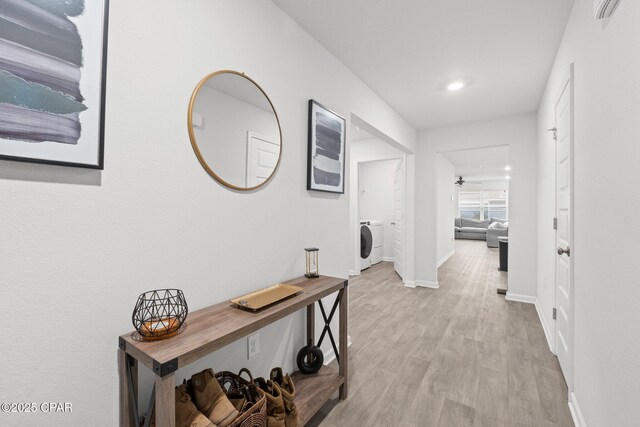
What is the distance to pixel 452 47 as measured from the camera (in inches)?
82.5

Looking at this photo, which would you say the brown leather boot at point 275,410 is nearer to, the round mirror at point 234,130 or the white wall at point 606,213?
the round mirror at point 234,130

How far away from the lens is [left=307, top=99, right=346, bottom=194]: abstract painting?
188 cm

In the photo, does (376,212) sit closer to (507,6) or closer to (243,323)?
(507,6)

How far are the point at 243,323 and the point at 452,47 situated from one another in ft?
7.78

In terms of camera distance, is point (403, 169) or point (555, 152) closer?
point (555, 152)

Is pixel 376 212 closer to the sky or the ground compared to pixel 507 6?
closer to the ground

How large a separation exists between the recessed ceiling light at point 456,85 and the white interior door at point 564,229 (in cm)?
83

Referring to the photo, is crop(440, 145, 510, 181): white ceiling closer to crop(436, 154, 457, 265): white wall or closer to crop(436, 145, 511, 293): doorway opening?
crop(436, 145, 511, 293): doorway opening

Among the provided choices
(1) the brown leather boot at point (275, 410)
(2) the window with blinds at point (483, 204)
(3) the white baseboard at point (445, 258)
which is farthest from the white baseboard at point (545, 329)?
(2) the window with blinds at point (483, 204)

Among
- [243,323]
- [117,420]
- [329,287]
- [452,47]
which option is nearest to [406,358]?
[329,287]

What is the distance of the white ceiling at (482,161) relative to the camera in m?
5.75

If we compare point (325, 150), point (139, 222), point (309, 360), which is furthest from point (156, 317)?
point (325, 150)

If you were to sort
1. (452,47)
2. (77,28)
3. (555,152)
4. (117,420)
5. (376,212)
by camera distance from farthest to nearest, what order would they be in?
(376,212) → (555,152) → (452,47) → (117,420) → (77,28)

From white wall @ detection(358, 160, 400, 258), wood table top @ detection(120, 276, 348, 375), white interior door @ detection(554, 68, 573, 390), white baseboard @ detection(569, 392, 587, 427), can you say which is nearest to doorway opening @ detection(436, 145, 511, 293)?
white wall @ detection(358, 160, 400, 258)
